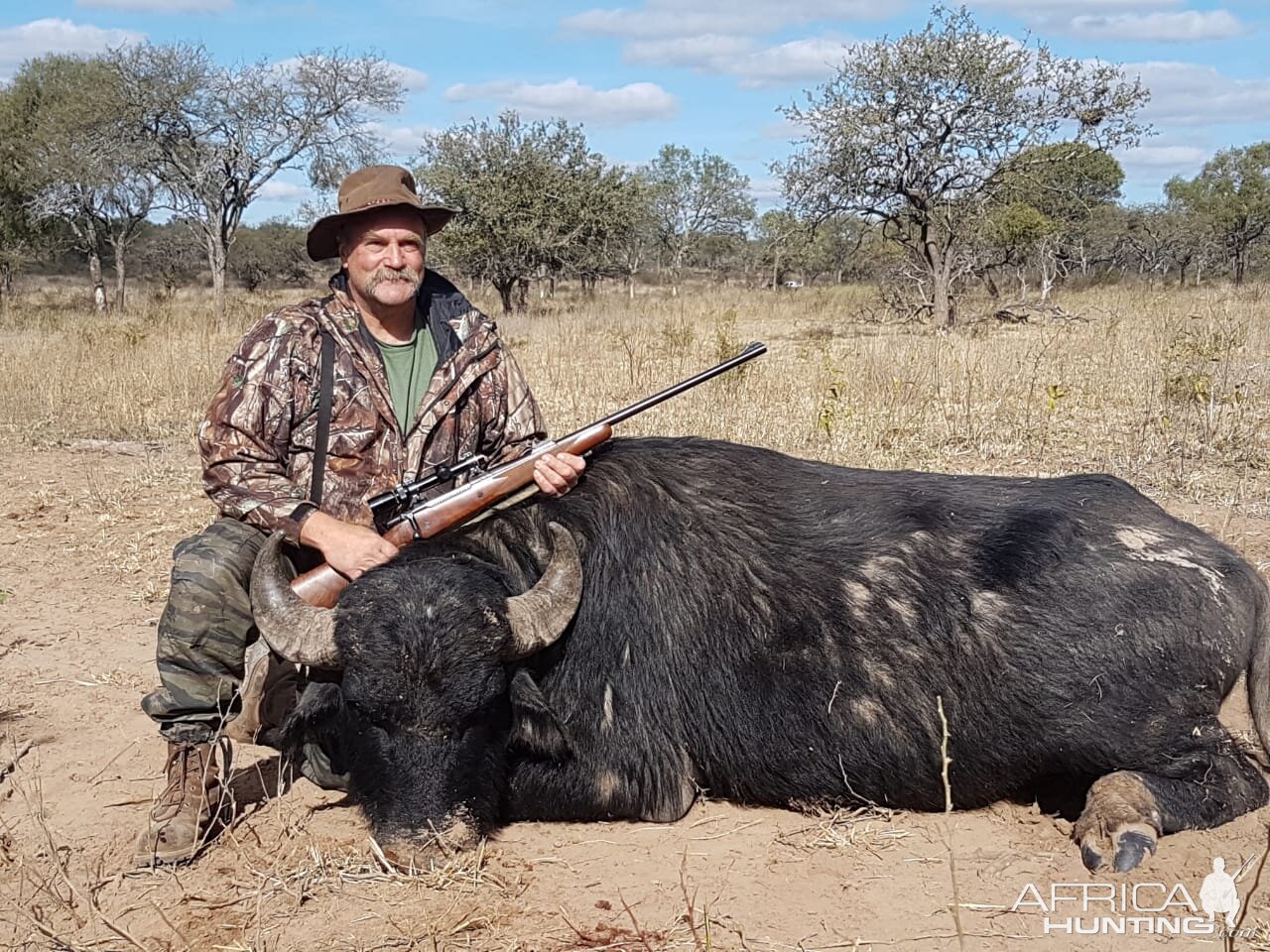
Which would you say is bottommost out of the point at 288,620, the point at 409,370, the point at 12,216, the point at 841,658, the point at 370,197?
the point at 841,658

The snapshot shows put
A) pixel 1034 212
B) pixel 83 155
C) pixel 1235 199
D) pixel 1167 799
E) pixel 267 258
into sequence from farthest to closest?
pixel 267 258
pixel 1235 199
pixel 83 155
pixel 1034 212
pixel 1167 799

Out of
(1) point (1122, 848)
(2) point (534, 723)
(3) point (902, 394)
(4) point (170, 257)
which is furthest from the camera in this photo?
(4) point (170, 257)

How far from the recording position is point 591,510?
4.11 m

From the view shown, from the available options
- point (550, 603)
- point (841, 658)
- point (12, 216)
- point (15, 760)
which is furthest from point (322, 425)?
point (12, 216)

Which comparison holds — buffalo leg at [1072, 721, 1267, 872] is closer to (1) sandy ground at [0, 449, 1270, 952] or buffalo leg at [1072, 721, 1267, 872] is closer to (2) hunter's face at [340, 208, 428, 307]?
(1) sandy ground at [0, 449, 1270, 952]

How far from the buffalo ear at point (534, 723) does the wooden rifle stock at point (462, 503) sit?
68 centimetres

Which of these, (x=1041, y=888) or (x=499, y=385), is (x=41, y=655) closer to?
(x=499, y=385)

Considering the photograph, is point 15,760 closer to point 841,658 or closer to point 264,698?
point 264,698

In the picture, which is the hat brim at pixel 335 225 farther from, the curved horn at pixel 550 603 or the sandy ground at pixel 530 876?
the sandy ground at pixel 530 876

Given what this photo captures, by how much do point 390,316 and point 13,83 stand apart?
4185 centimetres

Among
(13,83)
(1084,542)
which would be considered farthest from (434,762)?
(13,83)

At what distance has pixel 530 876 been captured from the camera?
3.47 m

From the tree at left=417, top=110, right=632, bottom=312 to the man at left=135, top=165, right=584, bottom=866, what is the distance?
24.2m

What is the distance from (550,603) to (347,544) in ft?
2.51
